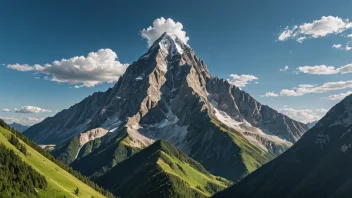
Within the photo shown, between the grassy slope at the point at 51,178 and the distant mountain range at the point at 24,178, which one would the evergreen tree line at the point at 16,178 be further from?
the grassy slope at the point at 51,178

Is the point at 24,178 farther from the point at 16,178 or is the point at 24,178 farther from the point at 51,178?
the point at 51,178

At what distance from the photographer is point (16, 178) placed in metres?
157

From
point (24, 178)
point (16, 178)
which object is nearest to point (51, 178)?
point (24, 178)

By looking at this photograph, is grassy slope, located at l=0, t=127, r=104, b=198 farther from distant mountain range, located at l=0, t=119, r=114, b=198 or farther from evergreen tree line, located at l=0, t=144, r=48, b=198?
evergreen tree line, located at l=0, t=144, r=48, b=198

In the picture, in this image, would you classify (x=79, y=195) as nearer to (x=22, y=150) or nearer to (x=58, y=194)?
(x=58, y=194)

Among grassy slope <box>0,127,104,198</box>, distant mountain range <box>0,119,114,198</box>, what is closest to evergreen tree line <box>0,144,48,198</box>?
distant mountain range <box>0,119,114,198</box>

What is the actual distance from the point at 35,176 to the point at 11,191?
65.4 ft

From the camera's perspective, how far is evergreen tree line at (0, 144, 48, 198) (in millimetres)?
147875

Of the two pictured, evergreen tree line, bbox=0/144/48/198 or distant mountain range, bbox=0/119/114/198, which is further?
distant mountain range, bbox=0/119/114/198

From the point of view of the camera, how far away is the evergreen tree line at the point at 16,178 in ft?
485

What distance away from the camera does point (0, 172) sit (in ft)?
498

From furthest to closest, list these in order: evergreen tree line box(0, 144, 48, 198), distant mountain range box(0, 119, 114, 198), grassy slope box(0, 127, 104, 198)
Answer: grassy slope box(0, 127, 104, 198)
distant mountain range box(0, 119, 114, 198)
evergreen tree line box(0, 144, 48, 198)

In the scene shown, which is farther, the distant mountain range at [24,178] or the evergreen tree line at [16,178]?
the distant mountain range at [24,178]

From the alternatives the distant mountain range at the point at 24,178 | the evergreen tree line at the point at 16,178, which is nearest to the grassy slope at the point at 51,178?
the distant mountain range at the point at 24,178
